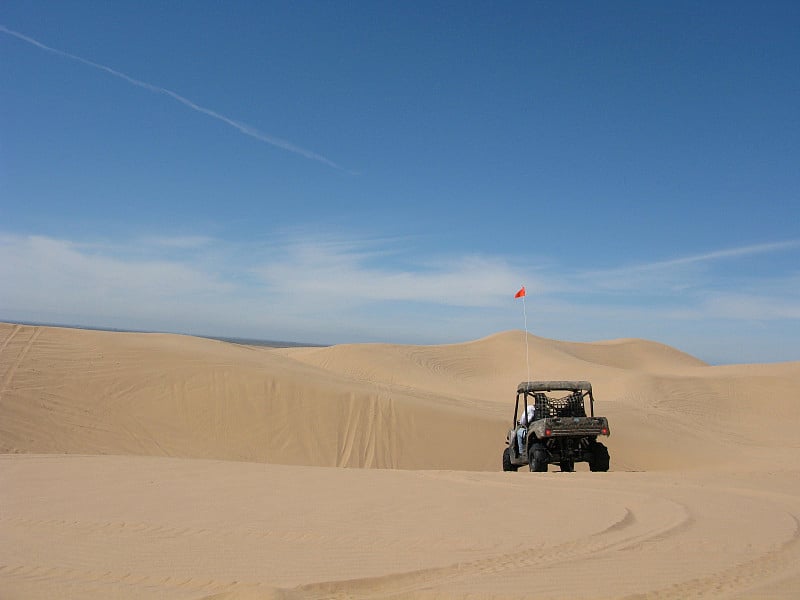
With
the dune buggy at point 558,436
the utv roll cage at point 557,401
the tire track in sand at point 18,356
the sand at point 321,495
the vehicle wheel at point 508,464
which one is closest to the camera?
the sand at point 321,495

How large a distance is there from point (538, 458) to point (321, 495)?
17.8ft

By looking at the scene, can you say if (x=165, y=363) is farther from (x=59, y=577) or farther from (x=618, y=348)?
(x=618, y=348)

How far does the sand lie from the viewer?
479 centimetres

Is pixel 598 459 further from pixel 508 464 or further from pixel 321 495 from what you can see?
pixel 321 495

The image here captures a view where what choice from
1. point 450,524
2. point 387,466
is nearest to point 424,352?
point 387,466

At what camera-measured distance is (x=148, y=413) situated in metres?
16.7

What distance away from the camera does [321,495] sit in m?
8.27

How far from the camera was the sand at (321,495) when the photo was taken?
15.7 feet

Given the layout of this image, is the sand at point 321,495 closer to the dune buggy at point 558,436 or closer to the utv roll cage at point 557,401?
the dune buggy at point 558,436

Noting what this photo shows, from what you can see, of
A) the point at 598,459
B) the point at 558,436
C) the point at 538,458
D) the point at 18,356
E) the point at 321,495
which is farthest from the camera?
the point at 18,356

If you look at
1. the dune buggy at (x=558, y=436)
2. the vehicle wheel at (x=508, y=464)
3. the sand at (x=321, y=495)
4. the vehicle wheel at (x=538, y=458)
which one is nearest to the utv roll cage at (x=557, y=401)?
the dune buggy at (x=558, y=436)

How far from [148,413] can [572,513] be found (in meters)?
12.6

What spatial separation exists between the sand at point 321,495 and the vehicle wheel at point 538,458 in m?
0.73

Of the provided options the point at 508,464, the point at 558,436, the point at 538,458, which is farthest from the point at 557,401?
the point at 508,464
